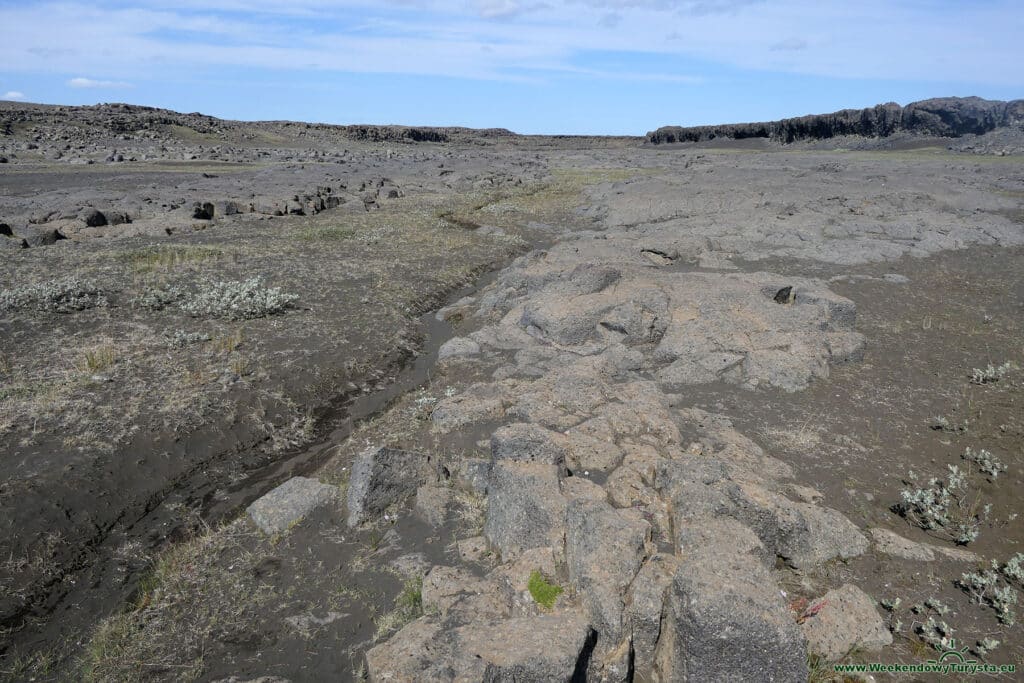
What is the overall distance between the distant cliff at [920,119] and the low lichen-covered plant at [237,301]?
363ft

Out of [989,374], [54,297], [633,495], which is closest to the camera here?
[633,495]

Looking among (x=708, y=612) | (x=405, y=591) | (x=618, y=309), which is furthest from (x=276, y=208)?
(x=708, y=612)

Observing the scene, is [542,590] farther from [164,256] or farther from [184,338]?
[164,256]

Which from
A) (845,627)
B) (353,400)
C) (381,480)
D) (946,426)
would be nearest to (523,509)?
(381,480)

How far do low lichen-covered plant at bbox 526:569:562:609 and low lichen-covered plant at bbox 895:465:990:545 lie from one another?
525 cm

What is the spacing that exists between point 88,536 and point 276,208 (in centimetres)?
2670

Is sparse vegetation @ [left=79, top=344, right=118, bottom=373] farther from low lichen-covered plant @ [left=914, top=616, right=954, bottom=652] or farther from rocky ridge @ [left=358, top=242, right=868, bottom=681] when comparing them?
low lichen-covered plant @ [left=914, top=616, right=954, bottom=652]

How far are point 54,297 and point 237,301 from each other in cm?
438

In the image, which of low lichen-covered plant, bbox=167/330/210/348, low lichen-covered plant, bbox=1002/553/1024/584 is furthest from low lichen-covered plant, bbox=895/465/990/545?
low lichen-covered plant, bbox=167/330/210/348

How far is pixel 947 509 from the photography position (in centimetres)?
802

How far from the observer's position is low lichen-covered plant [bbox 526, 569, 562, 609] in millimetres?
6113

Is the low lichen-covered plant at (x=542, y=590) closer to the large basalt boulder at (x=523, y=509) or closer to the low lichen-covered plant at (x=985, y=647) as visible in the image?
the large basalt boulder at (x=523, y=509)

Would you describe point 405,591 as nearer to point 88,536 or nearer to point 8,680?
point 8,680

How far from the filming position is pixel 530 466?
780 cm
